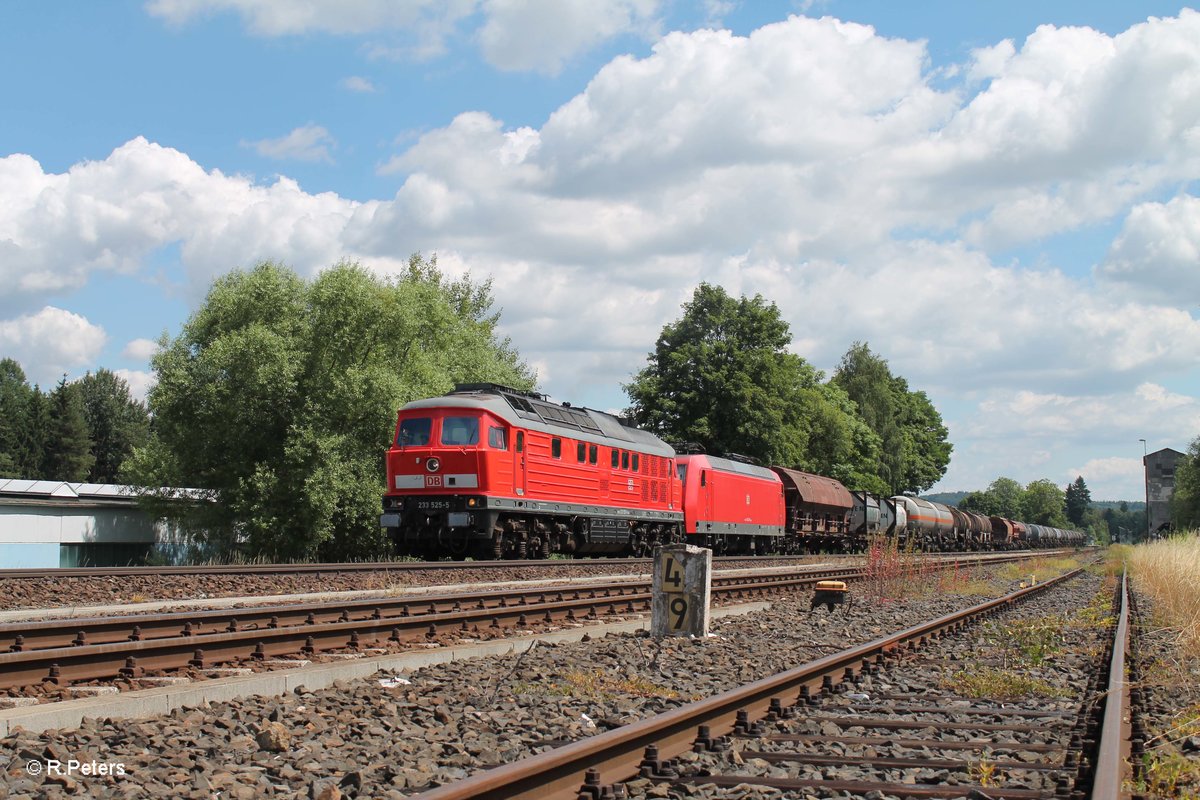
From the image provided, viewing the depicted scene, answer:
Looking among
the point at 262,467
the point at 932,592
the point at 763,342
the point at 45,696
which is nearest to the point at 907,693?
the point at 45,696

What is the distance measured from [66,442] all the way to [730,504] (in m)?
82.8

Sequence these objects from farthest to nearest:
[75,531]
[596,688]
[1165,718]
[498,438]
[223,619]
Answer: [75,531], [498,438], [223,619], [596,688], [1165,718]

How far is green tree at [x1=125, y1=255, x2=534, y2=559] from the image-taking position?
1319 inches

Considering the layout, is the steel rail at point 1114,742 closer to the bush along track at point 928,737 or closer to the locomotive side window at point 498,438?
the bush along track at point 928,737

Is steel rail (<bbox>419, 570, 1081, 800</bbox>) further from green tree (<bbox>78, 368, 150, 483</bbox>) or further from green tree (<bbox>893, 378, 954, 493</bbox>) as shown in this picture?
green tree (<bbox>78, 368, 150, 483</bbox>)

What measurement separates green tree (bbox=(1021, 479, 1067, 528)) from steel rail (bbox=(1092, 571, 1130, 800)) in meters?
194

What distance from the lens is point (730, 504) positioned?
35688mm

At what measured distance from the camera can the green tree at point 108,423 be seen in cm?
11038

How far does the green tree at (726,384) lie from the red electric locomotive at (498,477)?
29.6 meters

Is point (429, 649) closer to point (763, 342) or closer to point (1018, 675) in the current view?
point (1018, 675)

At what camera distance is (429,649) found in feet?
33.6

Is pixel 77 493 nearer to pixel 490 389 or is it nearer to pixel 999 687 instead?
pixel 490 389

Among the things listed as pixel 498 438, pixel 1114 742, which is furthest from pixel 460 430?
pixel 1114 742

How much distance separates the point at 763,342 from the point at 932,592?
39032 millimetres
